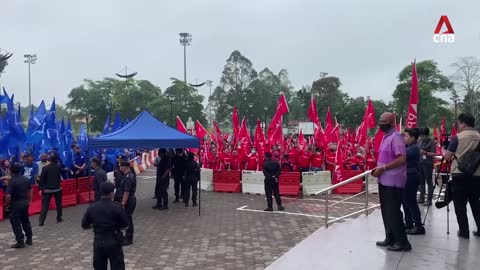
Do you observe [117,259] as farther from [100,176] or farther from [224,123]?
[224,123]

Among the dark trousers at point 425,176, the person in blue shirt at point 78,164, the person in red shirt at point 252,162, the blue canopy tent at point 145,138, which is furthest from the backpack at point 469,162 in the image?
the person in blue shirt at point 78,164

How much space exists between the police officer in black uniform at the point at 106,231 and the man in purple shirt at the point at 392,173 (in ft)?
10.9

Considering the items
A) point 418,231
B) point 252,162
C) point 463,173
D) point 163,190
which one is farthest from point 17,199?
point 252,162

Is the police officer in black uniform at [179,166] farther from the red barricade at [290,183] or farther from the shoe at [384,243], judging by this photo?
the shoe at [384,243]

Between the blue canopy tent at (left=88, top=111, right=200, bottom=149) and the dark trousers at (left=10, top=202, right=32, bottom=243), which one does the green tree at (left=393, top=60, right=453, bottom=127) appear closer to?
the blue canopy tent at (left=88, top=111, right=200, bottom=149)

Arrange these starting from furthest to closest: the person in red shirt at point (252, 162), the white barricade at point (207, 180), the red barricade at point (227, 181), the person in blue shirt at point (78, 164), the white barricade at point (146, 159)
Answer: the white barricade at point (146, 159) → the white barricade at point (207, 180) → the person in red shirt at point (252, 162) → the red barricade at point (227, 181) → the person in blue shirt at point (78, 164)

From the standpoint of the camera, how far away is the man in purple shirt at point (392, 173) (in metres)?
5.46

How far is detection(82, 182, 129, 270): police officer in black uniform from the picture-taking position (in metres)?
5.12

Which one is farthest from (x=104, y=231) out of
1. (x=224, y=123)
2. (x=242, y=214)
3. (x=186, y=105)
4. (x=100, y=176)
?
(x=224, y=123)

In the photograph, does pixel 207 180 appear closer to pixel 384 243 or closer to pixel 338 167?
pixel 338 167

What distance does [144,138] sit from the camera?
11.5 m

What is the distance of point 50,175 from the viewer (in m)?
10.1

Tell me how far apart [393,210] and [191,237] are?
4.68 m

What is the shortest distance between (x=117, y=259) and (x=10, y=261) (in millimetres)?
3260
